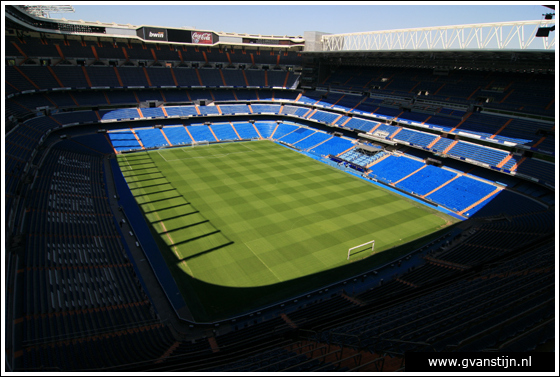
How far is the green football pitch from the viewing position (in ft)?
66.5

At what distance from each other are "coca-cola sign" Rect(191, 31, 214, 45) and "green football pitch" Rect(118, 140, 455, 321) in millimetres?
25283

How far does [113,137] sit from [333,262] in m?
40.5

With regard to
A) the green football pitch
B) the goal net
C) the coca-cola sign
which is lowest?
the green football pitch

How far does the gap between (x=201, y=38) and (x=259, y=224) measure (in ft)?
144

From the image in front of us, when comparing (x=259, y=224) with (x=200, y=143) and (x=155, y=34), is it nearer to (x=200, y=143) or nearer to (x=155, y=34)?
(x=200, y=143)

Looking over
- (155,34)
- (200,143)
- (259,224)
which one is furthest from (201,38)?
(259,224)

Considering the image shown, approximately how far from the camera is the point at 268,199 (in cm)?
3222

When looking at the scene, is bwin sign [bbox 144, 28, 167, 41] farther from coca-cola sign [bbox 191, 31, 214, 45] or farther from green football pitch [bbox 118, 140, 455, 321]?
green football pitch [bbox 118, 140, 455, 321]

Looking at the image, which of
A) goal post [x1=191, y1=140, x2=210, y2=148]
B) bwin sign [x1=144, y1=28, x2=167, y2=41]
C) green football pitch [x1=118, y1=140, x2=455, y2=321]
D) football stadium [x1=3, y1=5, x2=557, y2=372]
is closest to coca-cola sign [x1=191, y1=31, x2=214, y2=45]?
football stadium [x1=3, y1=5, x2=557, y2=372]

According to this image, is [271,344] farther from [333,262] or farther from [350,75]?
[350,75]

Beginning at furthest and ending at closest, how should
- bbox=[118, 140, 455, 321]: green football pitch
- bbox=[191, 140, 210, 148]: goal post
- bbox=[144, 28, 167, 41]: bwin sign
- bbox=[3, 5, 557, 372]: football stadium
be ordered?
bbox=[144, 28, 167, 41]: bwin sign → bbox=[191, 140, 210, 148]: goal post → bbox=[118, 140, 455, 321]: green football pitch → bbox=[3, 5, 557, 372]: football stadium

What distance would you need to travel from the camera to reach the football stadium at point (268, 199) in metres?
12.4

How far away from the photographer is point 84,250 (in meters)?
20.4

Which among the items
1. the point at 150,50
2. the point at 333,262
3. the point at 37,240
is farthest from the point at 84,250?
the point at 150,50
